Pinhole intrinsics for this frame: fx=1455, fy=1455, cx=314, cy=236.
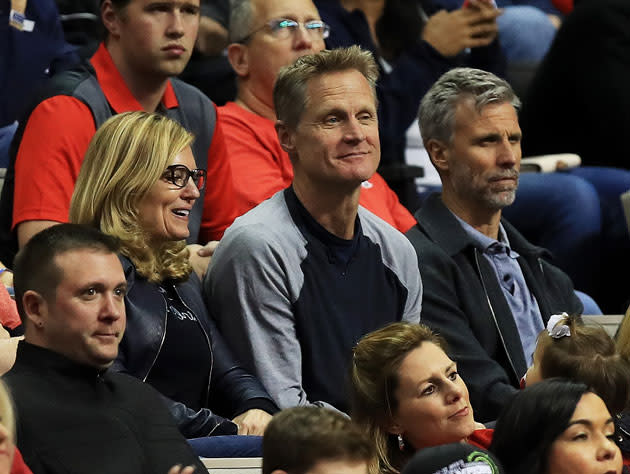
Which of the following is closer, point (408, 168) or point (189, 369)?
point (189, 369)

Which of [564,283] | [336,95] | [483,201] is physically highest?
[336,95]

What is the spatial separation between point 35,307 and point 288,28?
2030 millimetres

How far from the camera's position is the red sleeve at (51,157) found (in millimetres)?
3904

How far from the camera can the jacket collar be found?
13.7 feet

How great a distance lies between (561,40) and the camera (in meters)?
5.92

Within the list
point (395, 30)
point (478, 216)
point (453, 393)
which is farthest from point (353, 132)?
point (395, 30)

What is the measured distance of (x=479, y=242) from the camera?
423cm

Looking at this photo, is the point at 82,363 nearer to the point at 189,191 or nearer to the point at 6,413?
the point at 6,413

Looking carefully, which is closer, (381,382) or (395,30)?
(381,382)

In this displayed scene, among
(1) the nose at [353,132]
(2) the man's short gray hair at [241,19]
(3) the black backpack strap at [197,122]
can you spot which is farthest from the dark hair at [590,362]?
(2) the man's short gray hair at [241,19]

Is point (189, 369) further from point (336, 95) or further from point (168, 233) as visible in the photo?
point (336, 95)

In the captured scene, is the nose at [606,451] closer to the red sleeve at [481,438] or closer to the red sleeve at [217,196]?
the red sleeve at [481,438]

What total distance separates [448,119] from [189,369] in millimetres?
1274

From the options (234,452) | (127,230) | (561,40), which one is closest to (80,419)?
(234,452)
